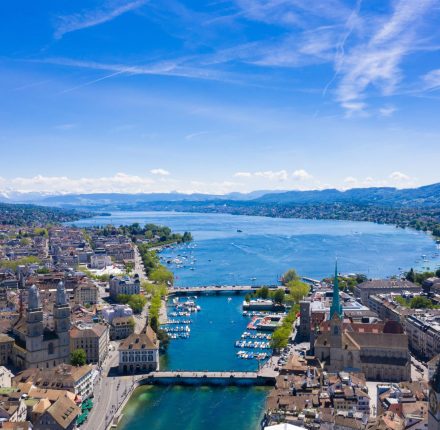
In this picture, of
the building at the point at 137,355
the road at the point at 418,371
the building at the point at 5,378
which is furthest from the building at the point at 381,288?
the building at the point at 5,378

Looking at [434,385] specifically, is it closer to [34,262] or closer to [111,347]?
[111,347]

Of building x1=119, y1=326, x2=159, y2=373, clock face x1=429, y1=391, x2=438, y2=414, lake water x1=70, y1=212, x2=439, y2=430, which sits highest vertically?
clock face x1=429, y1=391, x2=438, y2=414

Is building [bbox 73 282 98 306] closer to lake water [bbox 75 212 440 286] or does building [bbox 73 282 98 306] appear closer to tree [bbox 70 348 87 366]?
lake water [bbox 75 212 440 286]

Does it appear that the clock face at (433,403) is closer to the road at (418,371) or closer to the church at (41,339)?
the road at (418,371)

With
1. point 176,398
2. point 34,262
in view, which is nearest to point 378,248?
point 34,262

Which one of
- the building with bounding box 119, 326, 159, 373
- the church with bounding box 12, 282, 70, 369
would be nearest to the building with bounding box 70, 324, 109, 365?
the church with bounding box 12, 282, 70, 369

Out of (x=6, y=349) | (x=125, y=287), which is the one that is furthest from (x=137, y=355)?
(x=125, y=287)
